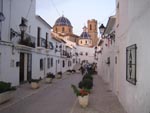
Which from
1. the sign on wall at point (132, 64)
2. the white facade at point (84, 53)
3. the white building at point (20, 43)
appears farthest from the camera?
the white facade at point (84, 53)

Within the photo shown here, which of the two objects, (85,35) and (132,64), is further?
(85,35)

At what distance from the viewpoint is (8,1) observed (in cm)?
1872

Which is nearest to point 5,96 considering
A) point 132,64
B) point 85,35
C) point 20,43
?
point 132,64

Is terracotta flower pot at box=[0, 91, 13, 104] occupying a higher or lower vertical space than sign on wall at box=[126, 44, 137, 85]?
lower

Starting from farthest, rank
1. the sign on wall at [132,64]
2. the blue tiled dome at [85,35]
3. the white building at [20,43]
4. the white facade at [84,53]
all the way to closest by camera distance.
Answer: the blue tiled dome at [85,35] < the white facade at [84,53] < the white building at [20,43] < the sign on wall at [132,64]

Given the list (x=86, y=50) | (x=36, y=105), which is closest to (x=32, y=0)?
(x=36, y=105)

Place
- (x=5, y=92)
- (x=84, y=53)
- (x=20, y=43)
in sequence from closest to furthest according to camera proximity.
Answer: (x=5, y=92), (x=20, y=43), (x=84, y=53)

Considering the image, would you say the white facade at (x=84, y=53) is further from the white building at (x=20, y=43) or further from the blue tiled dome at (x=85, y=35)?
the white building at (x=20, y=43)

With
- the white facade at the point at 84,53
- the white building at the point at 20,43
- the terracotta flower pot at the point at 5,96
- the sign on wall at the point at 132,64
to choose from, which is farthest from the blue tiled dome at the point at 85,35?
the sign on wall at the point at 132,64

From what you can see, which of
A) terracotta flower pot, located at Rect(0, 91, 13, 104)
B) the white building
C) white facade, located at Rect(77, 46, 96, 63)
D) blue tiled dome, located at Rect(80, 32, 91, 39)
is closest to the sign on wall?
terracotta flower pot, located at Rect(0, 91, 13, 104)

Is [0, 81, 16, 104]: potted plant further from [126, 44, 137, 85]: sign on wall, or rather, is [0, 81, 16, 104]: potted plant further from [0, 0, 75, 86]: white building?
[126, 44, 137, 85]: sign on wall

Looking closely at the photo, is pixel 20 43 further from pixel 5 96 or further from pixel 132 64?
pixel 132 64

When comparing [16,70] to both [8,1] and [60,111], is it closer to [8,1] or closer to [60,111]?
[8,1]

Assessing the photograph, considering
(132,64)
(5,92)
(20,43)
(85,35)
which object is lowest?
(5,92)
